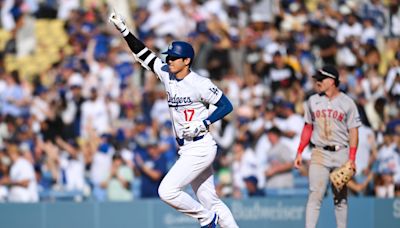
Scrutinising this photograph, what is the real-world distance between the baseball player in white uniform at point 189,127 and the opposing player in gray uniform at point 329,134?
1.53 meters

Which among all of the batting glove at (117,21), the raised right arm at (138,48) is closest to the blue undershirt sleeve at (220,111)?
the raised right arm at (138,48)

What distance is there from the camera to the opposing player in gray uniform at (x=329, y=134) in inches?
497

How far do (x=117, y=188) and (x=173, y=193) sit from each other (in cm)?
579

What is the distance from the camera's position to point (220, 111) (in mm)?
11320

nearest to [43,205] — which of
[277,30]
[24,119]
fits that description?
[24,119]

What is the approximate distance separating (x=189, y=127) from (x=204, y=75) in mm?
8508

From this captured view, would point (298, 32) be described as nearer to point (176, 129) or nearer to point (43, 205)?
point (43, 205)

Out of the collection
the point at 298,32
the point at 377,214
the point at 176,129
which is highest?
the point at 298,32

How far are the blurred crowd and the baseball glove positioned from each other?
2319 millimetres

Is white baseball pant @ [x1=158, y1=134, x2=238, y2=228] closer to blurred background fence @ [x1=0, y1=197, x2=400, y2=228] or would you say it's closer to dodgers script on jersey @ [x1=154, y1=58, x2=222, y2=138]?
dodgers script on jersey @ [x1=154, y1=58, x2=222, y2=138]

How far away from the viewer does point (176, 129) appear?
11.5 m

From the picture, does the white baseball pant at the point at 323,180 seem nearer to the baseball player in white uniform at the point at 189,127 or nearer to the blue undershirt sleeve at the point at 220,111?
the baseball player in white uniform at the point at 189,127

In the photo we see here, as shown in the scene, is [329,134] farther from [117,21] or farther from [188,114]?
[117,21]

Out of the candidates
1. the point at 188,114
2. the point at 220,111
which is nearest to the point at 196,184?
the point at 188,114
